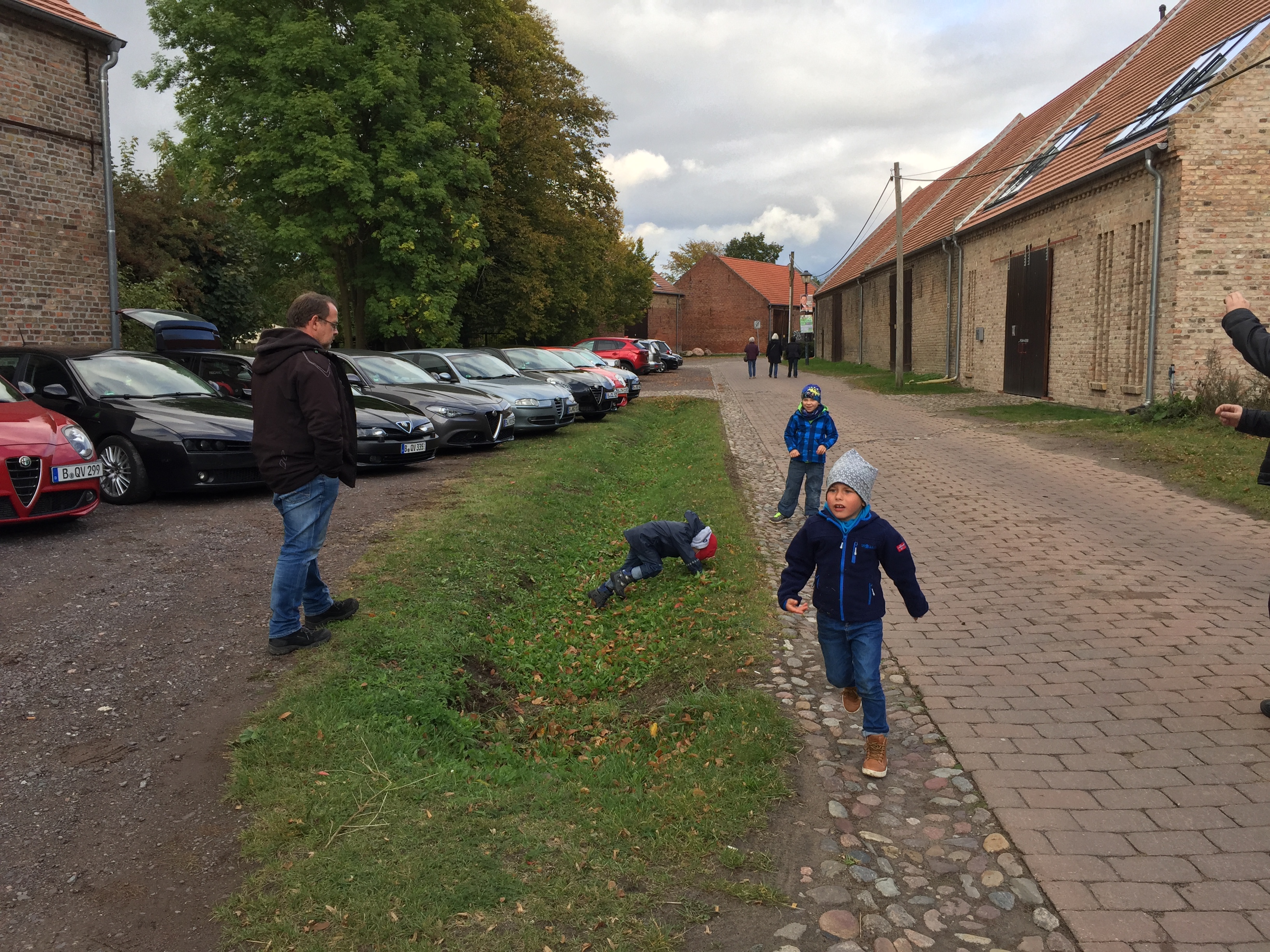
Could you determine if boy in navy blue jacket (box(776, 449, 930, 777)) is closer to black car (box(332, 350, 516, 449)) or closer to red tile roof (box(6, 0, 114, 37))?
black car (box(332, 350, 516, 449))

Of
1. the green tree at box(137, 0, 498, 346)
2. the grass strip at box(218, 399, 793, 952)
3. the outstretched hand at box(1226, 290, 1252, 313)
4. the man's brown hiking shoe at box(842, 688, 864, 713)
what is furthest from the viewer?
the green tree at box(137, 0, 498, 346)

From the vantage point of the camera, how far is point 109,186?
712 inches

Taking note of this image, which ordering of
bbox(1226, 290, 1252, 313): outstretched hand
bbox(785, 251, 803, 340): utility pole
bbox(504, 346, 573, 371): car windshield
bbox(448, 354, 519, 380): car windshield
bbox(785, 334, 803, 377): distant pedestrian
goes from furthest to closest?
bbox(785, 251, 803, 340): utility pole
bbox(785, 334, 803, 377): distant pedestrian
bbox(504, 346, 573, 371): car windshield
bbox(448, 354, 519, 380): car windshield
bbox(1226, 290, 1252, 313): outstretched hand

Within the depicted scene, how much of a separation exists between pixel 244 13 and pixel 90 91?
9.21 meters

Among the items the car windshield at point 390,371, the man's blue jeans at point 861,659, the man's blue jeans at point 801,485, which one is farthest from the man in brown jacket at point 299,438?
the car windshield at point 390,371

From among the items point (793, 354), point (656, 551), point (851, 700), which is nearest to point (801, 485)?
point (656, 551)

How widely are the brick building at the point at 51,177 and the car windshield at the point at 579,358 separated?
1002 cm

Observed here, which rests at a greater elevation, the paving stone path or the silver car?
the silver car

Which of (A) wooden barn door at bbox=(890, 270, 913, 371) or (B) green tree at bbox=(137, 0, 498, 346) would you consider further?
(A) wooden barn door at bbox=(890, 270, 913, 371)

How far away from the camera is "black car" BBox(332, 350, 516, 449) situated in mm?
13984

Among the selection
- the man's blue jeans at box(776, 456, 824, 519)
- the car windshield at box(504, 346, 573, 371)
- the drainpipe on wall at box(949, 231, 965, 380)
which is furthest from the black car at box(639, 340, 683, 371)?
the man's blue jeans at box(776, 456, 824, 519)

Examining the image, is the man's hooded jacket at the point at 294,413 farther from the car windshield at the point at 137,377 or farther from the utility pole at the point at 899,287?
the utility pole at the point at 899,287

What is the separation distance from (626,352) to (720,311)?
40331mm

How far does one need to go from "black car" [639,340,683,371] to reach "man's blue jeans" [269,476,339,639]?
37.4 meters
